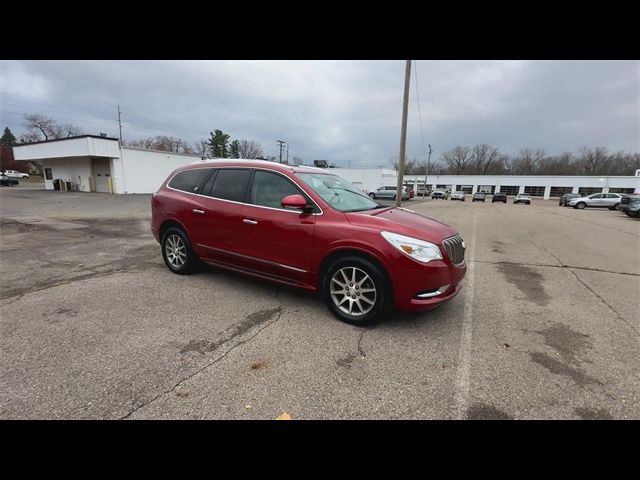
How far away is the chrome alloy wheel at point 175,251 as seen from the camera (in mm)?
5295

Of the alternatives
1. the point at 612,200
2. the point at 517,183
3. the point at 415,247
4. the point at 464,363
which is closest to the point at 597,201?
the point at 612,200

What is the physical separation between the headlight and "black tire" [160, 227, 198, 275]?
3.21 metres

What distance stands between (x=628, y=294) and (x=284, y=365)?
571 centimetres

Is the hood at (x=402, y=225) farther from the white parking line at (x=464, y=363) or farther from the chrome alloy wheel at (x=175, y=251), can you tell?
the chrome alloy wheel at (x=175, y=251)

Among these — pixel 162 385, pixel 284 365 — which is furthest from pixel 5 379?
pixel 284 365

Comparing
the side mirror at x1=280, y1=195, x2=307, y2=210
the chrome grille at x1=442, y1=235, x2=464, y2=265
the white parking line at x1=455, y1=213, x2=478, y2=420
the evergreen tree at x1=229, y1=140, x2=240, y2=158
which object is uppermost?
the evergreen tree at x1=229, y1=140, x2=240, y2=158

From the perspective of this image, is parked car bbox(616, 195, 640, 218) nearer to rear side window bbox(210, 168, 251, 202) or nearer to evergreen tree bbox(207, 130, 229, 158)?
rear side window bbox(210, 168, 251, 202)

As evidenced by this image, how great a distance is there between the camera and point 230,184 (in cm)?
477

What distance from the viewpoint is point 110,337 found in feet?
10.8

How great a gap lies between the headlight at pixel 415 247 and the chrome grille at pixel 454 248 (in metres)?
0.19

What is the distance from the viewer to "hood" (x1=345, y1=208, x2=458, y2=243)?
3.57 metres

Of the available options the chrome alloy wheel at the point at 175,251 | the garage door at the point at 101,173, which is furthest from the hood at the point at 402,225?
the garage door at the point at 101,173

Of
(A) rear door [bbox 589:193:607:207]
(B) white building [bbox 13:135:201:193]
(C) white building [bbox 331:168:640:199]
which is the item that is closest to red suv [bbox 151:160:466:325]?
(B) white building [bbox 13:135:201:193]
